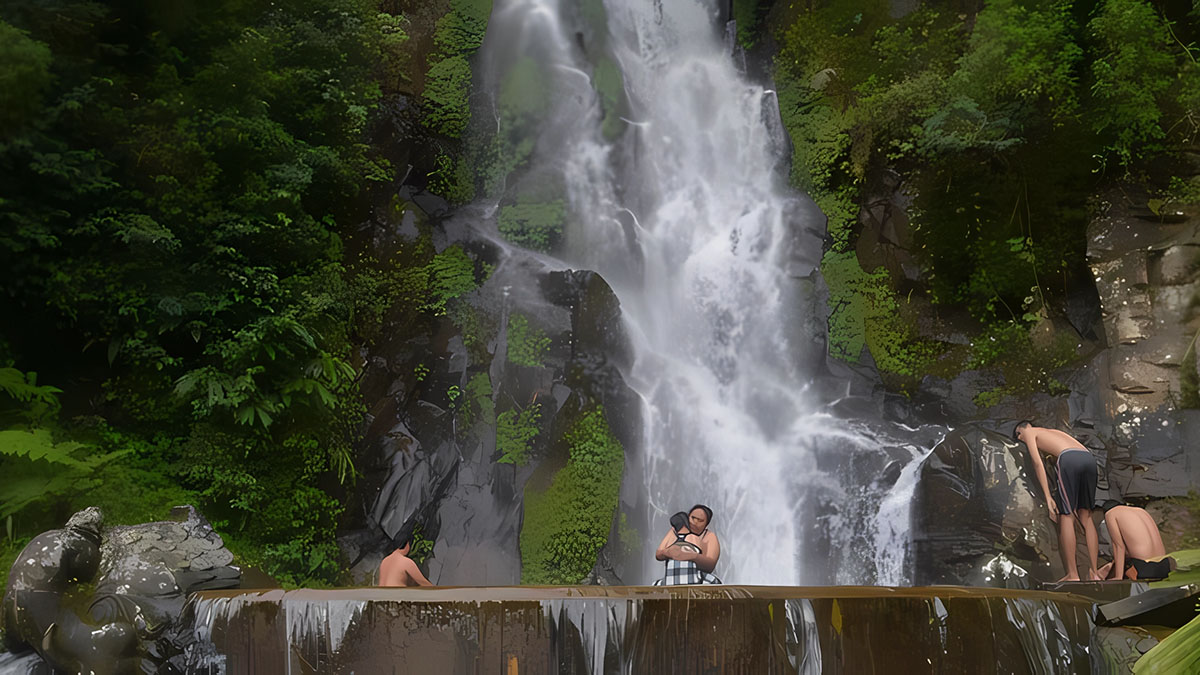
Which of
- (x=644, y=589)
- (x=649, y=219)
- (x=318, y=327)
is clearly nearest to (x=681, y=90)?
(x=649, y=219)

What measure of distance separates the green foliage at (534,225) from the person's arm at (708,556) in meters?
4.62

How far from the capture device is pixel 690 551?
17.2ft

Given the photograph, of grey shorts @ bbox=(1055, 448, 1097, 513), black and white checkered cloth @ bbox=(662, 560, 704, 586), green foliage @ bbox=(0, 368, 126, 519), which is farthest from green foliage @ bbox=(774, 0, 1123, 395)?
green foliage @ bbox=(0, 368, 126, 519)

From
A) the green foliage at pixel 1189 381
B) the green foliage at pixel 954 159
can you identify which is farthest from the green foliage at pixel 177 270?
the green foliage at pixel 1189 381

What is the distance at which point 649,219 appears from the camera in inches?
376

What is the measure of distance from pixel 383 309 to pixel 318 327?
911mm

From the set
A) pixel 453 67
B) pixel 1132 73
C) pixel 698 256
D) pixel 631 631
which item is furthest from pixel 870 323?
pixel 631 631

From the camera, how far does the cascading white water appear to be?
332 inches

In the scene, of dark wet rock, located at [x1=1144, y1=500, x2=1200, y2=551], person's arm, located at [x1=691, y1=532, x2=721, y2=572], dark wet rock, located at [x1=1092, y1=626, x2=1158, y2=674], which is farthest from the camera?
dark wet rock, located at [x1=1144, y1=500, x2=1200, y2=551]

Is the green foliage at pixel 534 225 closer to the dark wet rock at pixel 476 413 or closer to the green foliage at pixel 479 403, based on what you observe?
the dark wet rock at pixel 476 413

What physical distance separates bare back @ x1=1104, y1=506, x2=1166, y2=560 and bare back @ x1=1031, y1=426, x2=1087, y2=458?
953 mm

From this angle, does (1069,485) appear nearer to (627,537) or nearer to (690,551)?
(690,551)

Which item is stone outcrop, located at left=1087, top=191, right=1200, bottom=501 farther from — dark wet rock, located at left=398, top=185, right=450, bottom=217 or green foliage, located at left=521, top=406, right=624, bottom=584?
dark wet rock, located at left=398, top=185, right=450, bottom=217

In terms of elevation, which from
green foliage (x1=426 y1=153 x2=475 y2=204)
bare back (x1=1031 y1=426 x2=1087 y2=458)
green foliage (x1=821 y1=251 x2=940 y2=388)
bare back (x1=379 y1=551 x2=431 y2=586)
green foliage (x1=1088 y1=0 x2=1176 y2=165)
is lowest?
bare back (x1=379 y1=551 x2=431 y2=586)
